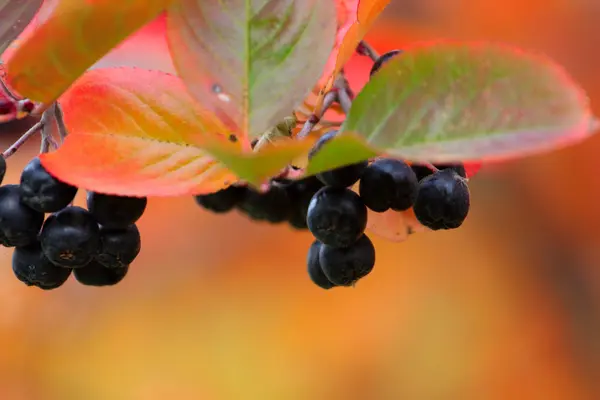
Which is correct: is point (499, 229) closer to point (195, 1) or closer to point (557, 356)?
point (557, 356)

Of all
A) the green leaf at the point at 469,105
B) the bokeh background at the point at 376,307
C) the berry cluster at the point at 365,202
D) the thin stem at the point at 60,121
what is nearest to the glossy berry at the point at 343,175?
the berry cluster at the point at 365,202

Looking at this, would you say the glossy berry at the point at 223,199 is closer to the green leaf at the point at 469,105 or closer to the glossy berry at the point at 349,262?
the glossy berry at the point at 349,262

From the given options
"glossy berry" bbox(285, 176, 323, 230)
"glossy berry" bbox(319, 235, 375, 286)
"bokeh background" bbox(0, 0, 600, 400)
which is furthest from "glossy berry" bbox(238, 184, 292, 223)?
"bokeh background" bbox(0, 0, 600, 400)

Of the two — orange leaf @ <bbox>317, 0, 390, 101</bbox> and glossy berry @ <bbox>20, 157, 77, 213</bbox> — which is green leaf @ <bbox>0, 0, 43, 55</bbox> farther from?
orange leaf @ <bbox>317, 0, 390, 101</bbox>

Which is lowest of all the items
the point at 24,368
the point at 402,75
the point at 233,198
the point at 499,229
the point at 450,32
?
the point at 24,368

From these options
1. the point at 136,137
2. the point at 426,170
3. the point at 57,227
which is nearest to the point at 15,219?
the point at 57,227

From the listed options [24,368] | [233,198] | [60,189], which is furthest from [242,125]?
[24,368]
